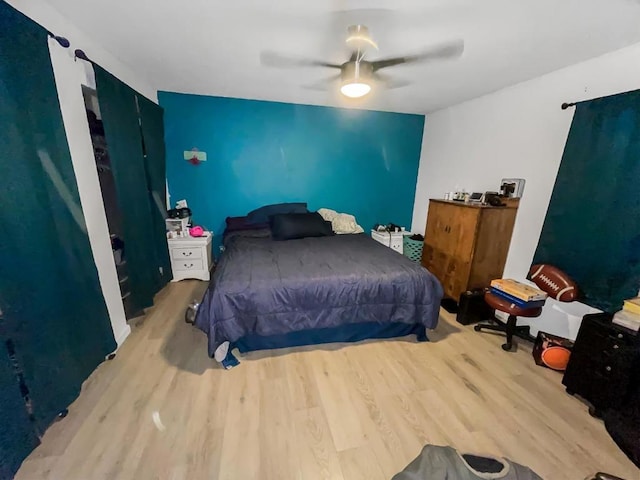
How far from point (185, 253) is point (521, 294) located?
3.47 metres

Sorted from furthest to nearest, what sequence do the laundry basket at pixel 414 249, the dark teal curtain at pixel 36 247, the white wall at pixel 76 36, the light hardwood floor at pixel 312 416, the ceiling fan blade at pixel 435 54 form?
the laundry basket at pixel 414 249 → the ceiling fan blade at pixel 435 54 → the white wall at pixel 76 36 → the light hardwood floor at pixel 312 416 → the dark teal curtain at pixel 36 247

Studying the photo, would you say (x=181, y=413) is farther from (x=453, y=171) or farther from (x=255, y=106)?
(x=453, y=171)

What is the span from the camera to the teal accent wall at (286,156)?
341 centimetres

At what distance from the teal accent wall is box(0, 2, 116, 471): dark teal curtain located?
1950mm

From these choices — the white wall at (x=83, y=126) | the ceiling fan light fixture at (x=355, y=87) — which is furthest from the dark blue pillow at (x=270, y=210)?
the ceiling fan light fixture at (x=355, y=87)

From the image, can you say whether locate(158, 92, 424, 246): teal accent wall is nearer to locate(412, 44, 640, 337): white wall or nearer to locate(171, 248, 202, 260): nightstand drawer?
locate(171, 248, 202, 260): nightstand drawer

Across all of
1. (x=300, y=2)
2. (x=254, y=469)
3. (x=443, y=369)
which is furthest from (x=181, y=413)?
(x=300, y=2)

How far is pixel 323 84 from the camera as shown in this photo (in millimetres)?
2781

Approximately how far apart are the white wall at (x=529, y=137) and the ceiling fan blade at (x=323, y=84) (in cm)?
169

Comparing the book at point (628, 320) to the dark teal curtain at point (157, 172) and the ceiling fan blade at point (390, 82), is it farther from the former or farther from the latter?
the dark teal curtain at point (157, 172)

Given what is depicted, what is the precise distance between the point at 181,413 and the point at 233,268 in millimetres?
981

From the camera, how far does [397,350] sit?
2189 millimetres

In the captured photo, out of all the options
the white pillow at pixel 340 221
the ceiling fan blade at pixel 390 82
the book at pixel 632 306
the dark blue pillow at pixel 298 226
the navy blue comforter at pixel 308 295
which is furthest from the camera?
the white pillow at pixel 340 221

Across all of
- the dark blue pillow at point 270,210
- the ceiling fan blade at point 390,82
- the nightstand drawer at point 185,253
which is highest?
the ceiling fan blade at point 390,82
